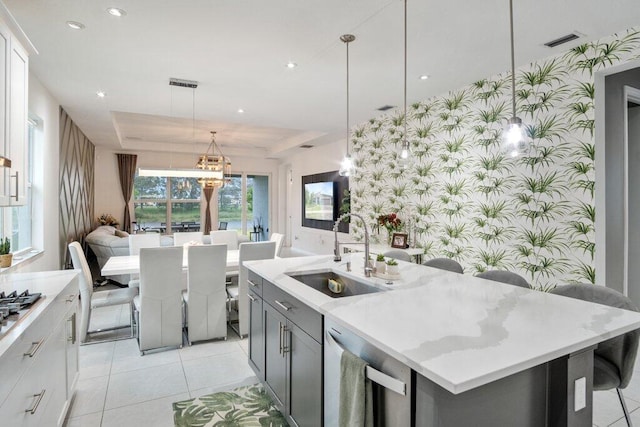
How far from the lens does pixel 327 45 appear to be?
3014 mm

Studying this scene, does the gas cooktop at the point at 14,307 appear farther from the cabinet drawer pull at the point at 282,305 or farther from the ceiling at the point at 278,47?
the ceiling at the point at 278,47

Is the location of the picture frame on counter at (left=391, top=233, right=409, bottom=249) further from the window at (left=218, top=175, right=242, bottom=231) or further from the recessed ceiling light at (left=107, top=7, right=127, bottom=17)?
the window at (left=218, top=175, right=242, bottom=231)

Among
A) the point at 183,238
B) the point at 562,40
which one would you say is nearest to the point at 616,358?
the point at 562,40

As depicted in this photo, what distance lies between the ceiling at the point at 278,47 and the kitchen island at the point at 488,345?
6.62 ft

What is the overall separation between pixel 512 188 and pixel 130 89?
4449 millimetres

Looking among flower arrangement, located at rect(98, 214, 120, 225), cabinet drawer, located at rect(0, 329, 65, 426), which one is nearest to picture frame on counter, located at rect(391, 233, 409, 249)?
cabinet drawer, located at rect(0, 329, 65, 426)

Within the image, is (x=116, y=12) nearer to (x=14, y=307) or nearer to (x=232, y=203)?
(x=14, y=307)

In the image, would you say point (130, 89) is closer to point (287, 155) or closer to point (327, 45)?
point (327, 45)

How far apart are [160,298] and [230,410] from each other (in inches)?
54.0

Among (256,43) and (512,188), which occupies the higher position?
(256,43)

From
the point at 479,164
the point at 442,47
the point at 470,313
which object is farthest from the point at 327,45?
the point at 470,313

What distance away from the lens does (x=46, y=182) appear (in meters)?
4.12

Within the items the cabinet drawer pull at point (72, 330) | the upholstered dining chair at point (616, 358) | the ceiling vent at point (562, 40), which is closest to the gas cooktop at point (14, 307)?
the cabinet drawer pull at point (72, 330)

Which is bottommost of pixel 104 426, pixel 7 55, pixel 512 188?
pixel 104 426
